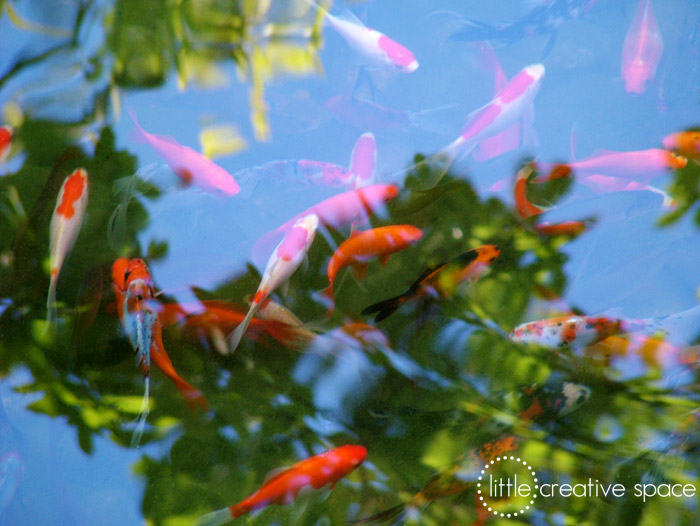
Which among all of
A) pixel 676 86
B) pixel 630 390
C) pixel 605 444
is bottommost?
pixel 605 444

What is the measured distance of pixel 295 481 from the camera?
180 cm

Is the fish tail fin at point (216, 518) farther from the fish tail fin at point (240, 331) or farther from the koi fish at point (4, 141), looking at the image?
the koi fish at point (4, 141)

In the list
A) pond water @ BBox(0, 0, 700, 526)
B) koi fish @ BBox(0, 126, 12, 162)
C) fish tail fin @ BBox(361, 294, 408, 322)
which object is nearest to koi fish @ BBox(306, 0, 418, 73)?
pond water @ BBox(0, 0, 700, 526)

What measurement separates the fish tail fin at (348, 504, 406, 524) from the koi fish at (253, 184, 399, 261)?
1.00 meters

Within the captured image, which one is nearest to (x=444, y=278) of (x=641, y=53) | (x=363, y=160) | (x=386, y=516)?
(x=363, y=160)

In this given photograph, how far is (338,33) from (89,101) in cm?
109

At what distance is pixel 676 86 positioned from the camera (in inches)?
93.2


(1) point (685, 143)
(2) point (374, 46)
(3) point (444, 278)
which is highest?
(2) point (374, 46)

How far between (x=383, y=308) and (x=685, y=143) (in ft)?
4.67

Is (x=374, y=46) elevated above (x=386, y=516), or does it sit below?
above

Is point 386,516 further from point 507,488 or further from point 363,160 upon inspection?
point 363,160

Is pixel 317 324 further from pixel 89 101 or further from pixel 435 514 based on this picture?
pixel 89 101

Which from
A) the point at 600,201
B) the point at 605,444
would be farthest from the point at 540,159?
the point at 605,444

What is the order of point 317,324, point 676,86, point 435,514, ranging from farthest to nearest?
point 676,86
point 317,324
point 435,514
